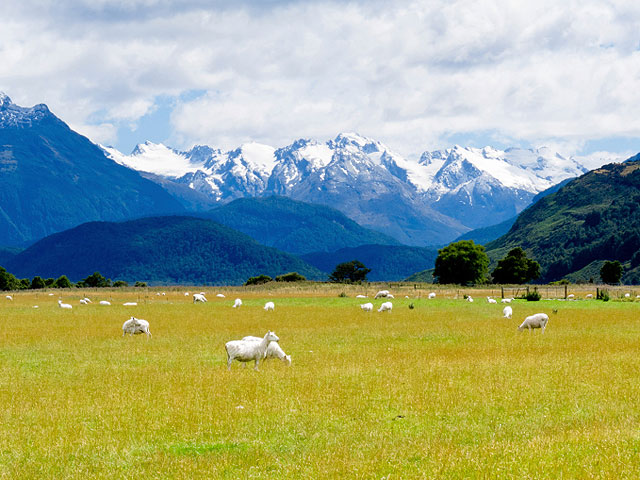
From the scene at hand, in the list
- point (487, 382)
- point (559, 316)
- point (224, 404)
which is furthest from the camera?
point (559, 316)

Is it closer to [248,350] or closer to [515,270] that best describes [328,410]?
[248,350]

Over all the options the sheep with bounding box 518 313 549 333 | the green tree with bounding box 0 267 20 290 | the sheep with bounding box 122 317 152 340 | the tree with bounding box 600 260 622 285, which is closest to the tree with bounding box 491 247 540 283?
the tree with bounding box 600 260 622 285

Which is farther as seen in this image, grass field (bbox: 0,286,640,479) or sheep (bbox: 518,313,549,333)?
sheep (bbox: 518,313,549,333)

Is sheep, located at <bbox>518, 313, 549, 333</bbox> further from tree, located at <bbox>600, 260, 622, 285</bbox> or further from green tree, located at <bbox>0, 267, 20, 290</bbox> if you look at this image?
green tree, located at <bbox>0, 267, 20, 290</bbox>

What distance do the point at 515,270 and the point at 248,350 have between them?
129087 mm

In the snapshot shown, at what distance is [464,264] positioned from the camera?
134250 mm

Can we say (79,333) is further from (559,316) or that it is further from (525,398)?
(559,316)

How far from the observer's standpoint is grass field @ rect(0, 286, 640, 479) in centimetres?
1232

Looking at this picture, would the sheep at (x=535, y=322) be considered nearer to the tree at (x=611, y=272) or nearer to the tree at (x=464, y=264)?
the tree at (x=464, y=264)

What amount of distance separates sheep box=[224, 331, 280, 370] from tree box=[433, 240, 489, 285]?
113 metres

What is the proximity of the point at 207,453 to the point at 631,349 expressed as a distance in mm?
23384

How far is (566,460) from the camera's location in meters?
12.1

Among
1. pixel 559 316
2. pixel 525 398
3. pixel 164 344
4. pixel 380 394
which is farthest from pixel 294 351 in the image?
pixel 559 316

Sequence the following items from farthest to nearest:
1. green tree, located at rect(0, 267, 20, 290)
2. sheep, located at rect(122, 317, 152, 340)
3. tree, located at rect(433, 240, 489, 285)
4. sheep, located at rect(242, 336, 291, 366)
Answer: green tree, located at rect(0, 267, 20, 290) → tree, located at rect(433, 240, 489, 285) → sheep, located at rect(122, 317, 152, 340) → sheep, located at rect(242, 336, 291, 366)
